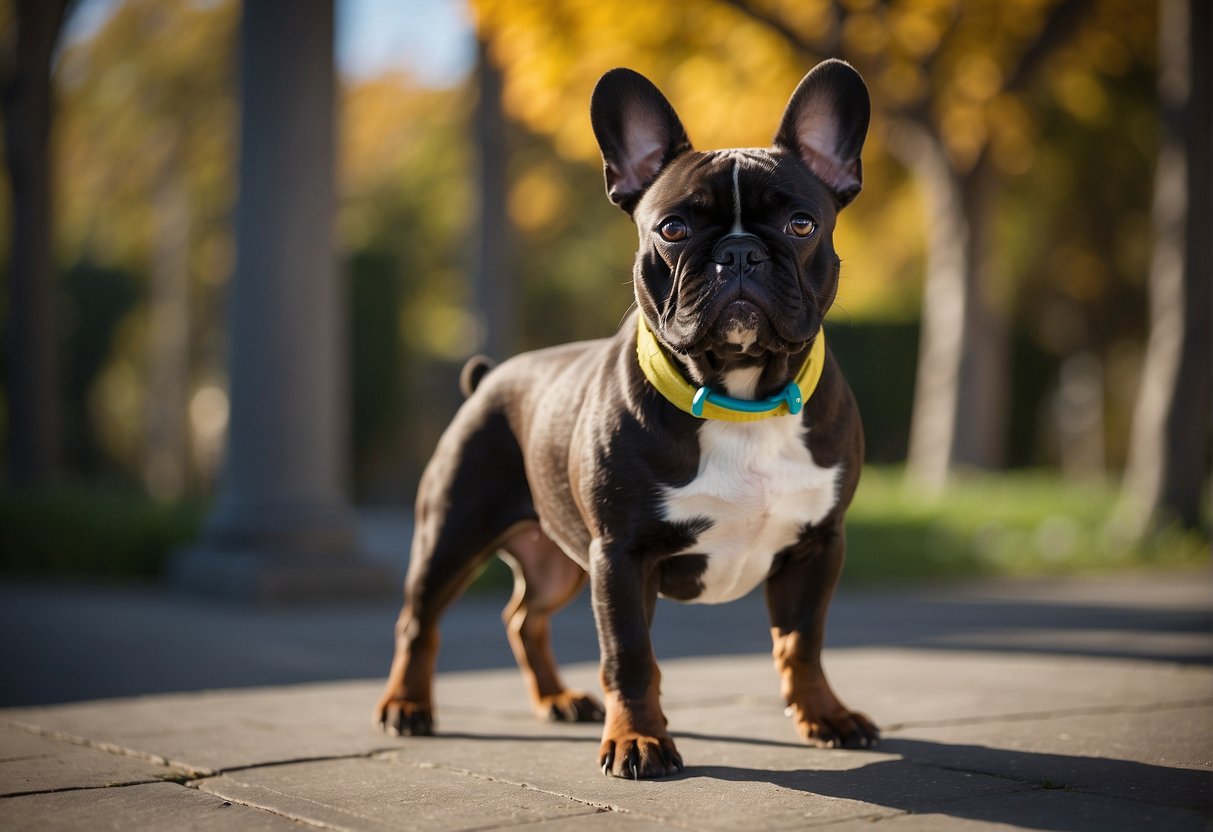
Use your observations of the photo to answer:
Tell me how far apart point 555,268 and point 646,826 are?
82.4 feet

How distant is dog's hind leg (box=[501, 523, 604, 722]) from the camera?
442 centimetres

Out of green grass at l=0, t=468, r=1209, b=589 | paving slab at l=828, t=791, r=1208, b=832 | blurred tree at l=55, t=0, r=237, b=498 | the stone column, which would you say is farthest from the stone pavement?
blurred tree at l=55, t=0, r=237, b=498

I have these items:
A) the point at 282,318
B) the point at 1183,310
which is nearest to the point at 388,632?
the point at 282,318

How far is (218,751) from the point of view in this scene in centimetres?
383

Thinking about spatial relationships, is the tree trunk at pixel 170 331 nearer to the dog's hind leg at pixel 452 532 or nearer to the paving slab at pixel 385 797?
the dog's hind leg at pixel 452 532

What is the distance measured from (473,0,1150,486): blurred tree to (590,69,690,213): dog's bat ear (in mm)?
8402

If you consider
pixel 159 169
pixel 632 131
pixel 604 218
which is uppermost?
pixel 604 218

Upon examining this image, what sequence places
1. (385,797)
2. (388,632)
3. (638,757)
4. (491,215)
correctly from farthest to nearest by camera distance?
1. (491,215)
2. (388,632)
3. (638,757)
4. (385,797)

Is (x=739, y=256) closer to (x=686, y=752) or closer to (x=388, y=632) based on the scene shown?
(x=686, y=752)

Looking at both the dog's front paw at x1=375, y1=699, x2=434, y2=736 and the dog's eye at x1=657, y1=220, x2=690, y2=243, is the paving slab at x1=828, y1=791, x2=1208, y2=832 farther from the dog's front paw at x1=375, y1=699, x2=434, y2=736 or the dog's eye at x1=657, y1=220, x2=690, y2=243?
the dog's front paw at x1=375, y1=699, x2=434, y2=736

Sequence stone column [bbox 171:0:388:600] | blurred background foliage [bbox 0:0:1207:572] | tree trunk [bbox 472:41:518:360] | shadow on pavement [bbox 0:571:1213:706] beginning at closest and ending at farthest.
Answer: shadow on pavement [bbox 0:571:1213:706] < stone column [bbox 171:0:388:600] < blurred background foliage [bbox 0:0:1207:572] < tree trunk [bbox 472:41:518:360]

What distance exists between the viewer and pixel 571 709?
4395 millimetres

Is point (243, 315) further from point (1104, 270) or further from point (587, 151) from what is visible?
point (1104, 270)

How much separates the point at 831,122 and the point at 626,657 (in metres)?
1.47
